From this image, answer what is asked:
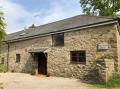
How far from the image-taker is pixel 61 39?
60.1 ft

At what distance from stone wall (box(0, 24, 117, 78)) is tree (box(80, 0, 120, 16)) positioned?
16.6 metres

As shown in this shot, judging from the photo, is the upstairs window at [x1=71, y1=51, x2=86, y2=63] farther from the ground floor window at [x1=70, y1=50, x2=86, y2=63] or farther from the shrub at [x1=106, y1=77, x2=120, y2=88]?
the shrub at [x1=106, y1=77, x2=120, y2=88]

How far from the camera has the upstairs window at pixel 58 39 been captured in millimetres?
18250

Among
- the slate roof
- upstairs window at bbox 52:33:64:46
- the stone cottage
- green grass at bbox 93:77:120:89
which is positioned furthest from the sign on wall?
upstairs window at bbox 52:33:64:46

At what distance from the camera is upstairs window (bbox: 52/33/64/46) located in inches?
719

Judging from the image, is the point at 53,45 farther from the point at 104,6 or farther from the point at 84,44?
the point at 104,6

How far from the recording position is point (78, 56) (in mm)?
16688

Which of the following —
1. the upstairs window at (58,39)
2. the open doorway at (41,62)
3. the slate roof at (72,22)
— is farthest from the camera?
the open doorway at (41,62)

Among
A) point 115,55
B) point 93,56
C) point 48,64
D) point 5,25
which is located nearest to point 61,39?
point 48,64

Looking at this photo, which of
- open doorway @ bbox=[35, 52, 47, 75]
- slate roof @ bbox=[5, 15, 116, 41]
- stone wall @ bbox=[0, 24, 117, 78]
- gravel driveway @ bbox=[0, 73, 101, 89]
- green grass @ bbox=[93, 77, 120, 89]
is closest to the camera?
gravel driveway @ bbox=[0, 73, 101, 89]

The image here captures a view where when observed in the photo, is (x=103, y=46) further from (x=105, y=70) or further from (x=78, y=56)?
(x=78, y=56)

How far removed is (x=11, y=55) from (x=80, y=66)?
1132cm

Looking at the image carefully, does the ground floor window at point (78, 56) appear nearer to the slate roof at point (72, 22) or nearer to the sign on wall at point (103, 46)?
the sign on wall at point (103, 46)

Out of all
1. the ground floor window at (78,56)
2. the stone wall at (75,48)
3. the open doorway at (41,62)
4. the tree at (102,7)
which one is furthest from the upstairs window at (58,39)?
the tree at (102,7)
